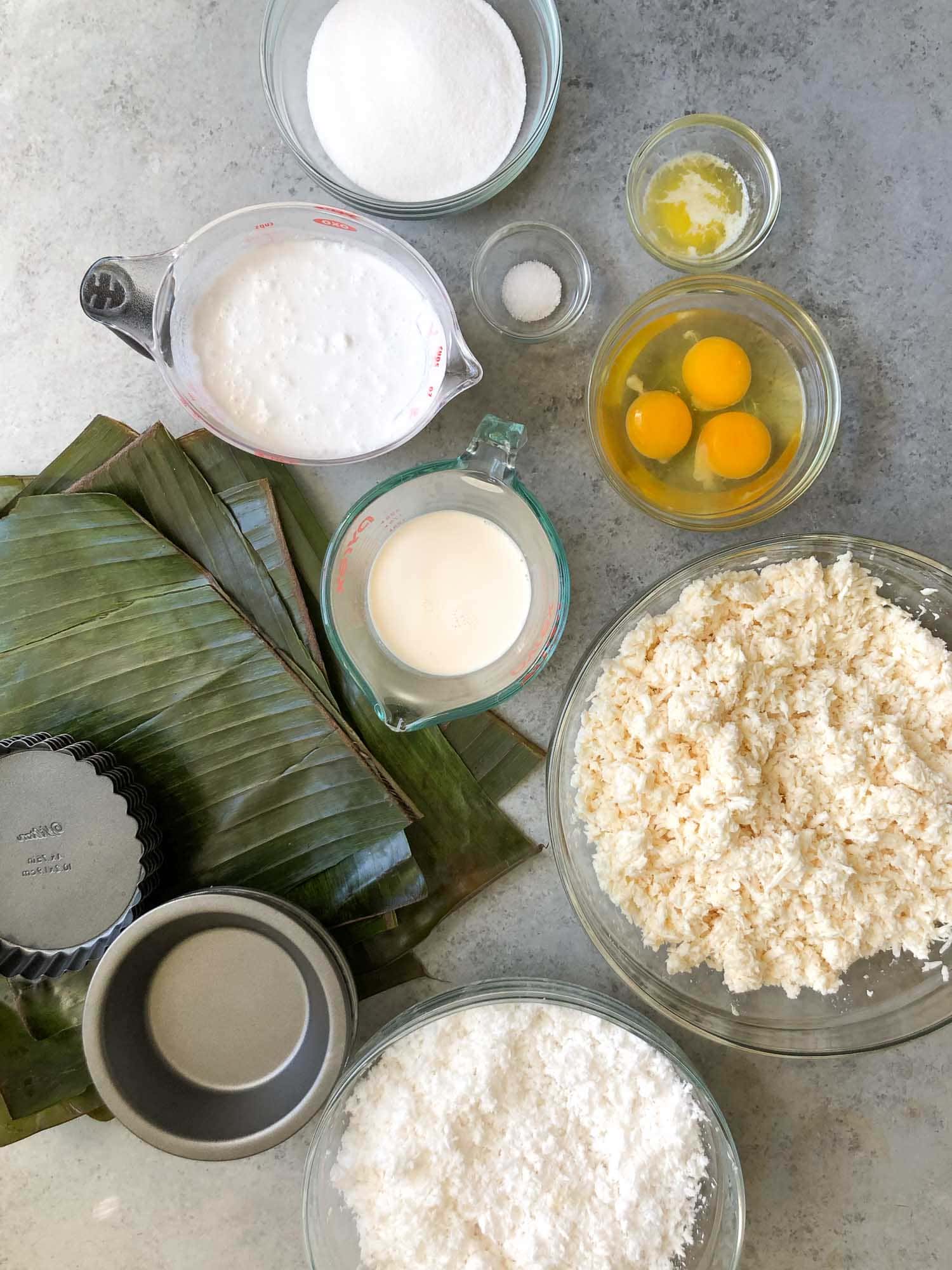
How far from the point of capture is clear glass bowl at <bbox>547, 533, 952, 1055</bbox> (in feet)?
4.29

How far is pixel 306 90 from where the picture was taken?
1.42 meters

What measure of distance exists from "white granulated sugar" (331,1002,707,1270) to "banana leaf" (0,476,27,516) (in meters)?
1.21

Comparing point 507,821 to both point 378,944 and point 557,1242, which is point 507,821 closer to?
point 378,944

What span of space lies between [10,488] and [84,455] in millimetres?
160

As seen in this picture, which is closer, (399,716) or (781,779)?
(781,779)

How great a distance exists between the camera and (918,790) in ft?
3.92

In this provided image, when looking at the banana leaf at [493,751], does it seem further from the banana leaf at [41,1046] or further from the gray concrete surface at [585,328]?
the banana leaf at [41,1046]

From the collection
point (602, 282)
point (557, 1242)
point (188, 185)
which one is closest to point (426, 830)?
point (557, 1242)

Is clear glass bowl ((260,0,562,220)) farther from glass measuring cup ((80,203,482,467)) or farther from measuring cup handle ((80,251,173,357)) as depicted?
measuring cup handle ((80,251,173,357))

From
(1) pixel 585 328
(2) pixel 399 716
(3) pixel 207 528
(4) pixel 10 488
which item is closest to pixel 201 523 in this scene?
(3) pixel 207 528

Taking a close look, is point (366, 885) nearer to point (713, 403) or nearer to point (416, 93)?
point (713, 403)

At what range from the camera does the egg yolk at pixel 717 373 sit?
4.52ft

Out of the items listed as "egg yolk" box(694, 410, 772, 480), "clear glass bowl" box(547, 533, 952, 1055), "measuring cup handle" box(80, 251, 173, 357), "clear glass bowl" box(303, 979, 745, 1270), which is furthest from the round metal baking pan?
"egg yolk" box(694, 410, 772, 480)

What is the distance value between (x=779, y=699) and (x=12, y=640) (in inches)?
51.9
